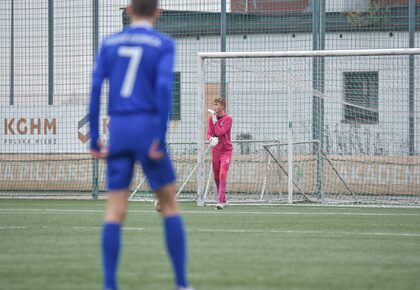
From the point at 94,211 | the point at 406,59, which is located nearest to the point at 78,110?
the point at 94,211

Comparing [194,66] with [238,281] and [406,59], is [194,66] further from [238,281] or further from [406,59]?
[238,281]

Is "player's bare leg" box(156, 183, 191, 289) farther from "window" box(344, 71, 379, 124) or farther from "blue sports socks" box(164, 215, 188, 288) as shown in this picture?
"window" box(344, 71, 379, 124)

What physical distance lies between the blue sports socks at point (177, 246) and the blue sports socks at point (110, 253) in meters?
0.36

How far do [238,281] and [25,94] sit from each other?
1569 cm

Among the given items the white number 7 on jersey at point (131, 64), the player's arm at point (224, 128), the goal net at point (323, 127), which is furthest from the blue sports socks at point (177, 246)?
the goal net at point (323, 127)

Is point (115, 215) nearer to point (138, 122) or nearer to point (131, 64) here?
point (138, 122)

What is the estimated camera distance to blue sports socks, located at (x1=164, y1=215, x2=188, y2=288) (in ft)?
22.3

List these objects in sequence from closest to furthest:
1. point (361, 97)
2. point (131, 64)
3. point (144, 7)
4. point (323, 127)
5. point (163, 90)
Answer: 1. point (163, 90)
2. point (131, 64)
3. point (144, 7)
4. point (361, 97)
5. point (323, 127)

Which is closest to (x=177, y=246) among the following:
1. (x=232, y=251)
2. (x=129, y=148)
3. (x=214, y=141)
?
(x=129, y=148)

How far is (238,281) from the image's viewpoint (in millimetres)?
7594

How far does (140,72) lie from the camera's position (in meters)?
6.79

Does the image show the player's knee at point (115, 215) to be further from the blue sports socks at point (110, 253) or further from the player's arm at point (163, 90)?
the player's arm at point (163, 90)

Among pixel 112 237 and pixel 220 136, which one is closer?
pixel 112 237

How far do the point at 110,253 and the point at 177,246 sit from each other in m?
0.46
